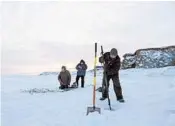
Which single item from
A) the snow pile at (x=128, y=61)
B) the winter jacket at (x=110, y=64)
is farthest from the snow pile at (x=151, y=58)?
the winter jacket at (x=110, y=64)

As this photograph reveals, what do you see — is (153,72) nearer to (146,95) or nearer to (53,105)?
(146,95)

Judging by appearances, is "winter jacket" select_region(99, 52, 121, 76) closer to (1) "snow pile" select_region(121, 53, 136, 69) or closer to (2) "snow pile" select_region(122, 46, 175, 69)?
(2) "snow pile" select_region(122, 46, 175, 69)

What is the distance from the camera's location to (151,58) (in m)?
33.6

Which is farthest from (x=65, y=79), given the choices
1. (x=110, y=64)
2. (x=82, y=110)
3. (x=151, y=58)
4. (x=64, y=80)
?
(x=151, y=58)

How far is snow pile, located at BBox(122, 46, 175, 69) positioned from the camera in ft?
109

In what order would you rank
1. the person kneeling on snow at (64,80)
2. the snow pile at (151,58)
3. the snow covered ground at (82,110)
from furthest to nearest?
1. the snow pile at (151,58)
2. the person kneeling on snow at (64,80)
3. the snow covered ground at (82,110)

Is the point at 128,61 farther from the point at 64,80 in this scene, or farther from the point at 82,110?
the point at 82,110

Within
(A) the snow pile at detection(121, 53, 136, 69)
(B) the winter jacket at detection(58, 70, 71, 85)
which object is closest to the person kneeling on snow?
(B) the winter jacket at detection(58, 70, 71, 85)

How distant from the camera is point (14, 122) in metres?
10.6

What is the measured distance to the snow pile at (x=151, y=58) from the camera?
109 feet

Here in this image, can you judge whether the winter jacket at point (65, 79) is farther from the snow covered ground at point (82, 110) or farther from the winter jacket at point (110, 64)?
the winter jacket at point (110, 64)

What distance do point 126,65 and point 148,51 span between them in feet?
6.73

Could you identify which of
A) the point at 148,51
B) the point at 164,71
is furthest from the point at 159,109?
the point at 148,51

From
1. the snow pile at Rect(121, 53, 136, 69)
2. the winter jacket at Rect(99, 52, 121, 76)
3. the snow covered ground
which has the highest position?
the snow pile at Rect(121, 53, 136, 69)
